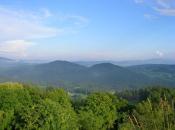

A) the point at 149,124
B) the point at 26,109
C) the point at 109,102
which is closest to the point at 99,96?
A: the point at 109,102

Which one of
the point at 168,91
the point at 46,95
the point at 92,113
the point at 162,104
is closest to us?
the point at 162,104

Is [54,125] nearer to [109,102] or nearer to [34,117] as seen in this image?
[34,117]

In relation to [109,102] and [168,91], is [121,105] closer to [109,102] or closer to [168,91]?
[109,102]

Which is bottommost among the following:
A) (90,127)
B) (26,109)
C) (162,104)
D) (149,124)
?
(90,127)

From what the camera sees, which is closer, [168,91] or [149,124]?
[149,124]

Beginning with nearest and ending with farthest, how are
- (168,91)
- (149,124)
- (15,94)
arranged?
(149,124) → (15,94) → (168,91)

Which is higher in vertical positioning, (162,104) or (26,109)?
(162,104)

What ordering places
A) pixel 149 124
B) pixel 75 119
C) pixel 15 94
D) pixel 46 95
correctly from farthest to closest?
pixel 46 95
pixel 15 94
pixel 75 119
pixel 149 124

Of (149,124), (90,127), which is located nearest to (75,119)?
(90,127)

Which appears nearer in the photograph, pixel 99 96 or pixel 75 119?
pixel 75 119
